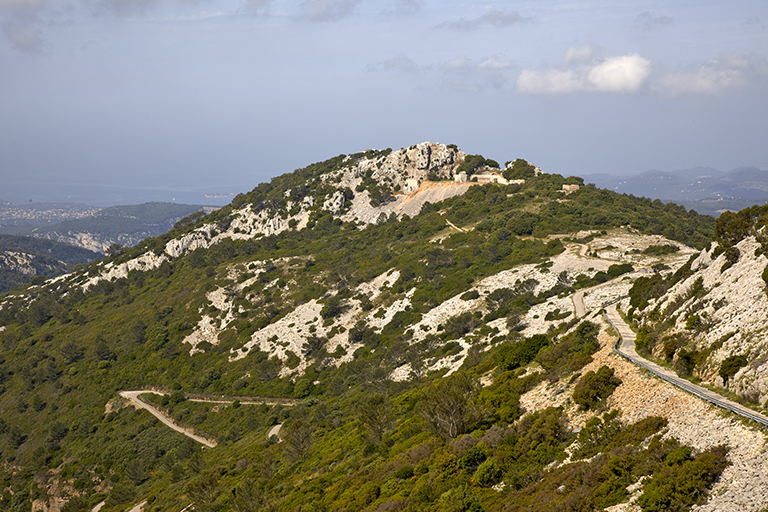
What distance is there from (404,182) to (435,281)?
244 feet

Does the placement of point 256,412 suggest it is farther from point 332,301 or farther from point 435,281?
point 435,281

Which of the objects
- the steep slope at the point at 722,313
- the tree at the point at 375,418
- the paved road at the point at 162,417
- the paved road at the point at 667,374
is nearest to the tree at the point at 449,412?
the tree at the point at 375,418

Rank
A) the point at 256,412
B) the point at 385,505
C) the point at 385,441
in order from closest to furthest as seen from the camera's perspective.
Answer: the point at 385,505, the point at 385,441, the point at 256,412

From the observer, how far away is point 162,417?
7894cm

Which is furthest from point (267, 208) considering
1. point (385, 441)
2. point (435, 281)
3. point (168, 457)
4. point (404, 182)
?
point (385, 441)

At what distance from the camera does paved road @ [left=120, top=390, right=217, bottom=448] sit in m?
69.7

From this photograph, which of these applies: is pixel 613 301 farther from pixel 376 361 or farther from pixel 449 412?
pixel 376 361

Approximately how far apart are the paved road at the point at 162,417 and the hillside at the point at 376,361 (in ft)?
3.93

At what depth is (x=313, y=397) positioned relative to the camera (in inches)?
2788

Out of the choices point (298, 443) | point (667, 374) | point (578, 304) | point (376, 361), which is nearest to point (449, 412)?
point (667, 374)

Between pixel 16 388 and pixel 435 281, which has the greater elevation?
pixel 435 281

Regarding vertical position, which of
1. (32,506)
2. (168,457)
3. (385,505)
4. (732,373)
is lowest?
(32,506)

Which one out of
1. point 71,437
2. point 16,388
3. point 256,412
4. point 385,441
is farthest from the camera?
point 16,388

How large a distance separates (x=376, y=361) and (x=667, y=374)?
4941 cm
